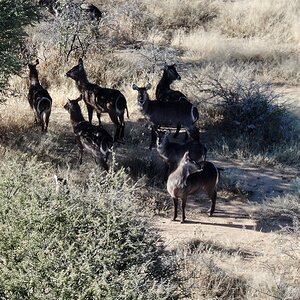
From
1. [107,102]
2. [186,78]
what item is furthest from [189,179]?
[186,78]

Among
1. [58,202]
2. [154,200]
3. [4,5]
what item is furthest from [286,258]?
[4,5]

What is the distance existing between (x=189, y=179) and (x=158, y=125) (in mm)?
3089

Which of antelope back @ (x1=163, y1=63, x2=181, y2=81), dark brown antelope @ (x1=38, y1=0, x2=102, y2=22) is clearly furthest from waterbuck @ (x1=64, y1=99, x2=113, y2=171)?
dark brown antelope @ (x1=38, y1=0, x2=102, y2=22)

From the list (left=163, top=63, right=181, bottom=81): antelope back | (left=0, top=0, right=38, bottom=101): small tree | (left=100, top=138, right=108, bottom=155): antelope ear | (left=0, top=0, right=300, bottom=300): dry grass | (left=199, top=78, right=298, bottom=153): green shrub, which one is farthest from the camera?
(left=163, top=63, right=181, bottom=81): antelope back

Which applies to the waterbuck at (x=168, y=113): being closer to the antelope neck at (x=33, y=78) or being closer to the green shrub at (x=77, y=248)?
Result: the antelope neck at (x=33, y=78)

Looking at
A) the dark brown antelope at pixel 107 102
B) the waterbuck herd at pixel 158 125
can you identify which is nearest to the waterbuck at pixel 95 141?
the waterbuck herd at pixel 158 125

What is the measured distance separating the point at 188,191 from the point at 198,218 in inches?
27.4

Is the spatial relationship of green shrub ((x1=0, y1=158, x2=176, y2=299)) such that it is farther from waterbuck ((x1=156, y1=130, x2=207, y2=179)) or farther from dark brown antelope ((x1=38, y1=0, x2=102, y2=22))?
dark brown antelope ((x1=38, y1=0, x2=102, y2=22))

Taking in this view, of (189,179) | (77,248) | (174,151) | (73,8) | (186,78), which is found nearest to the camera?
(77,248)

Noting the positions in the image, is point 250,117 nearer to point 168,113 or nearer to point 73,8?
point 168,113

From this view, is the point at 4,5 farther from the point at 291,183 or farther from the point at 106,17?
the point at 106,17

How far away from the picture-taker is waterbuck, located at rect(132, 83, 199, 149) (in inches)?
507

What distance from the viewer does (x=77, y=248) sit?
670cm

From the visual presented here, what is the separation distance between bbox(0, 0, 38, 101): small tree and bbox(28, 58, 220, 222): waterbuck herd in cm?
93
